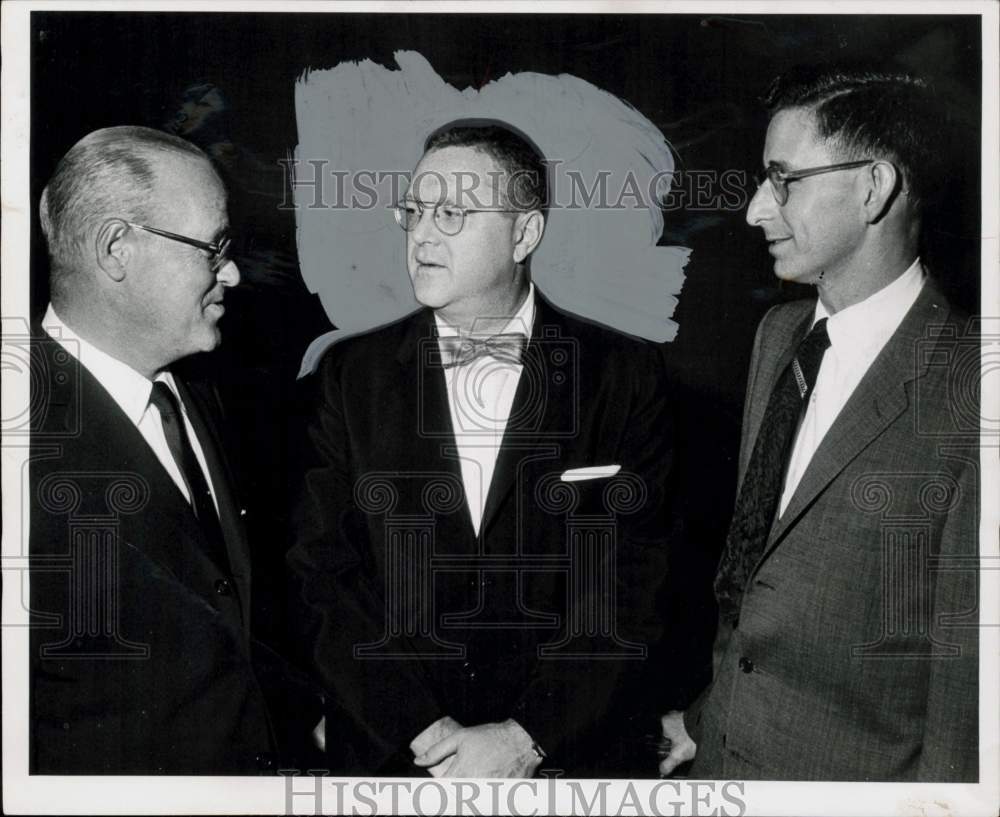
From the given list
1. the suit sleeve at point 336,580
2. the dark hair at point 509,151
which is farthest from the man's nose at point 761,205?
the suit sleeve at point 336,580

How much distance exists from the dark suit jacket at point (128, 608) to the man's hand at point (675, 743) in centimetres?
100

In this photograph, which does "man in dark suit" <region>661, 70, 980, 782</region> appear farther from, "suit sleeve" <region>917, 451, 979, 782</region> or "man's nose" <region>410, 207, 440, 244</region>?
"man's nose" <region>410, 207, 440, 244</region>

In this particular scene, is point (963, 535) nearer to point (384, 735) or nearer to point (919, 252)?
point (919, 252)

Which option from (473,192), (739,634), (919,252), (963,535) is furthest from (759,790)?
(473,192)

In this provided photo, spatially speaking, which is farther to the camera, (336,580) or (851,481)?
(336,580)

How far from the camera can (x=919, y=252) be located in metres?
2.83

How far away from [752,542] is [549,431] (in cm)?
58

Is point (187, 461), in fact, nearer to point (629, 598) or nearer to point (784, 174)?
point (629, 598)

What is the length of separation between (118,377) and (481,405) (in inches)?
36.2

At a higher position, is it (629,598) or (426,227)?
(426,227)

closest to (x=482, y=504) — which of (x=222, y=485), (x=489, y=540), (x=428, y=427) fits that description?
(x=489, y=540)

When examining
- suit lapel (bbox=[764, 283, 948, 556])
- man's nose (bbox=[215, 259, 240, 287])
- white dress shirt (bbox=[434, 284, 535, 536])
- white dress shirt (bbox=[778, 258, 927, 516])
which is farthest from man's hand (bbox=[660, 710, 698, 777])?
man's nose (bbox=[215, 259, 240, 287])

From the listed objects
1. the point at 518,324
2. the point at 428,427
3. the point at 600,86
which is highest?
the point at 600,86

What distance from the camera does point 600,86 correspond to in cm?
290
